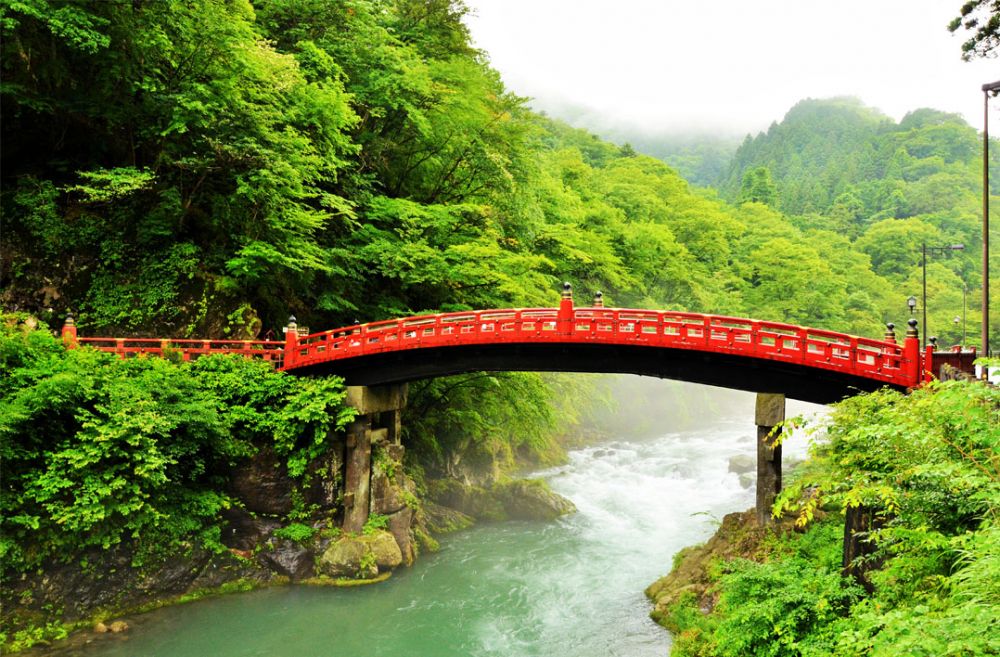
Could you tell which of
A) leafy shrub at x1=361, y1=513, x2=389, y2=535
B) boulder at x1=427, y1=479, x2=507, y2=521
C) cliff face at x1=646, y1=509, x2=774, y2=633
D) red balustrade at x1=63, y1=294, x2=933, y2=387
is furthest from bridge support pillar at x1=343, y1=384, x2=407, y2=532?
cliff face at x1=646, y1=509, x2=774, y2=633

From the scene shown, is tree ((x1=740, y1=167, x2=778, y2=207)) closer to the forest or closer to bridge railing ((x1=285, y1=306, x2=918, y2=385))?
the forest

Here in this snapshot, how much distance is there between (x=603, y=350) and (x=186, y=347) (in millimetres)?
12957

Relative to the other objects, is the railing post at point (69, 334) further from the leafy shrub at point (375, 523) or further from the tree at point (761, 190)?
the tree at point (761, 190)

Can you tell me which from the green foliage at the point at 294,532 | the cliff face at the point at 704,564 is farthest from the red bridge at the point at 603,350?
the green foliage at the point at 294,532

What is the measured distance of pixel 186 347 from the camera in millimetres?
20328

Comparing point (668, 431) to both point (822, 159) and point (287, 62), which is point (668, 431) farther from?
point (822, 159)

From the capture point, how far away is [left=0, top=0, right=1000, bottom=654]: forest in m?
15.6

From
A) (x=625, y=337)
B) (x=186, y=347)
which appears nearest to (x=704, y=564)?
(x=625, y=337)

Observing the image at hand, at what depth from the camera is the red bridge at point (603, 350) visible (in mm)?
15727

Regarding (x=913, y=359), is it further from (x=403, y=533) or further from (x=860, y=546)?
(x=403, y=533)

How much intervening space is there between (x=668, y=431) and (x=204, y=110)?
119 ft

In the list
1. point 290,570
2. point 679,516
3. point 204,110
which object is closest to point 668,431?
point 679,516

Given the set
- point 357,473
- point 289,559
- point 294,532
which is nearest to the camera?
point 289,559

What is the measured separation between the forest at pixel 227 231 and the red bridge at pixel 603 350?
3.71ft
